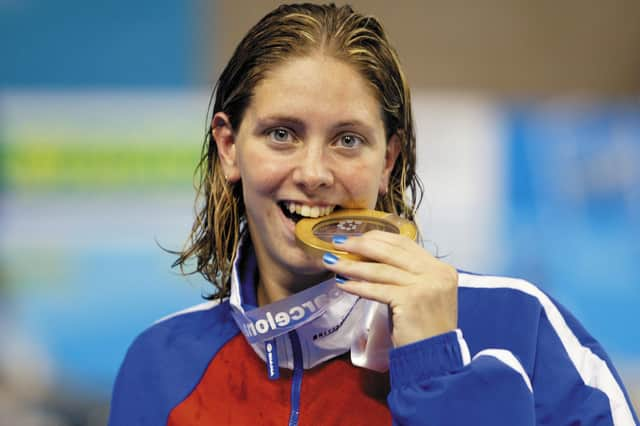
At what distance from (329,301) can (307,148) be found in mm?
240

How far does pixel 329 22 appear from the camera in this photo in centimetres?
152

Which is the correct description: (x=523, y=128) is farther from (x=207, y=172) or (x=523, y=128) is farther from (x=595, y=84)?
(x=207, y=172)

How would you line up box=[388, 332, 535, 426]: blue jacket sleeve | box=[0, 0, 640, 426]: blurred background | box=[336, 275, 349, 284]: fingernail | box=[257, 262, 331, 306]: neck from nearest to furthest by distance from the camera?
box=[388, 332, 535, 426]: blue jacket sleeve, box=[336, 275, 349, 284]: fingernail, box=[257, 262, 331, 306]: neck, box=[0, 0, 640, 426]: blurred background

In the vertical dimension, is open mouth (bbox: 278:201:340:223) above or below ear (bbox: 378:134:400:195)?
below

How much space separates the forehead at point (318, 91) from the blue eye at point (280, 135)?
0.03 meters

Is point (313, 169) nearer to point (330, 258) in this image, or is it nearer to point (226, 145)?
point (330, 258)

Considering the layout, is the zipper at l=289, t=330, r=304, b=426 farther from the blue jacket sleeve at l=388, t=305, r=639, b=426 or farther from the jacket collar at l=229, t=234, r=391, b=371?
the blue jacket sleeve at l=388, t=305, r=639, b=426

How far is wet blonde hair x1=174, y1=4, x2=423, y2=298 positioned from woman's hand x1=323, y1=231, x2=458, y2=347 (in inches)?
11.8

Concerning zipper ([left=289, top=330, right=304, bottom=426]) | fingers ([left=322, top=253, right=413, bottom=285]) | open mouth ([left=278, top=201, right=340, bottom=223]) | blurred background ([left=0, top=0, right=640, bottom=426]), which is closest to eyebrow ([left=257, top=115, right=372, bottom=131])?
open mouth ([left=278, top=201, right=340, bottom=223])

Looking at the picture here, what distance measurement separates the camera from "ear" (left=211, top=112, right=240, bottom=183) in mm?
1601

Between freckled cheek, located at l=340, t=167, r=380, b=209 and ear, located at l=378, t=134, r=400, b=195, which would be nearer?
freckled cheek, located at l=340, t=167, r=380, b=209

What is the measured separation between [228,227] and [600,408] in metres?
0.71

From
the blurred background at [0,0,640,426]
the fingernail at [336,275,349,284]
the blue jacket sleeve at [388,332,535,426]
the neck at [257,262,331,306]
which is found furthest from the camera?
the blurred background at [0,0,640,426]

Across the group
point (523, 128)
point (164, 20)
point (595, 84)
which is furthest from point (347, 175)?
point (595, 84)
